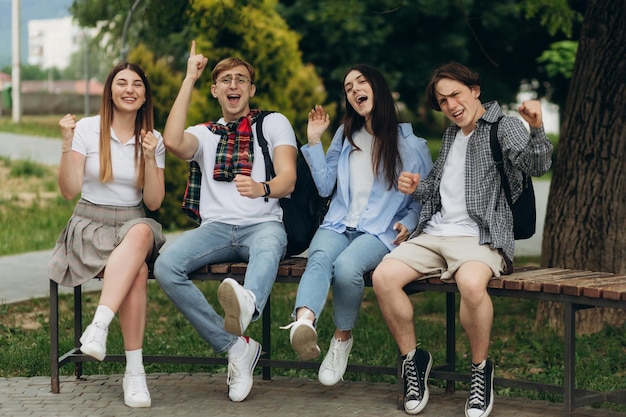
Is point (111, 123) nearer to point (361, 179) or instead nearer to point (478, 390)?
point (361, 179)

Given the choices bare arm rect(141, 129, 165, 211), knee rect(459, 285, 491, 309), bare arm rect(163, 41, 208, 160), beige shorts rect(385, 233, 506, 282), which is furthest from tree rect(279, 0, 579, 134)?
knee rect(459, 285, 491, 309)

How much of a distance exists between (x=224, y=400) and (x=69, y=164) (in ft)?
4.66

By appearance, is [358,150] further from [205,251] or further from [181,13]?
[181,13]

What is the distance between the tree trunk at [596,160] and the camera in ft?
24.6

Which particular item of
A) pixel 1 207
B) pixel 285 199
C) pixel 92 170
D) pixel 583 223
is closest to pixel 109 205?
pixel 92 170

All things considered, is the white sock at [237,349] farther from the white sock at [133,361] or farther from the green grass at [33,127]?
the green grass at [33,127]

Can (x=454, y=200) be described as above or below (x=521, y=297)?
above

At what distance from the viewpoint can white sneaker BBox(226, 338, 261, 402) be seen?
5605 millimetres

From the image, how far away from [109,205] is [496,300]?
13.9 ft

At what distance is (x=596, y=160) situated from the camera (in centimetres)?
752

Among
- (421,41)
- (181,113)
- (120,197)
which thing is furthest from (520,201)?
(421,41)

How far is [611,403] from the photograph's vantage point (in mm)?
5660

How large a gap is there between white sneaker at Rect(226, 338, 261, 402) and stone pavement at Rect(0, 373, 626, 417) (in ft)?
Answer: 0.16

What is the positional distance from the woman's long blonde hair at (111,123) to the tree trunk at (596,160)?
3.14 m
